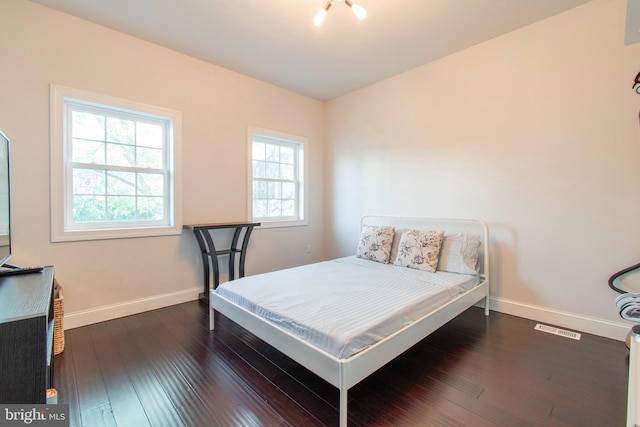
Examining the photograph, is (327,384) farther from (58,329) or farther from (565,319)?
(565,319)

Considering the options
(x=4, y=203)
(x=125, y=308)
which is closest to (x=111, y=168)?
(x=4, y=203)

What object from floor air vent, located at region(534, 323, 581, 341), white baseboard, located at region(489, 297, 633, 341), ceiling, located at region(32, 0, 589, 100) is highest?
ceiling, located at region(32, 0, 589, 100)

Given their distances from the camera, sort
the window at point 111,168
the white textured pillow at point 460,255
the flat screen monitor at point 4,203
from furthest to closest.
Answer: the white textured pillow at point 460,255, the window at point 111,168, the flat screen monitor at point 4,203

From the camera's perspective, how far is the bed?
1.55 metres

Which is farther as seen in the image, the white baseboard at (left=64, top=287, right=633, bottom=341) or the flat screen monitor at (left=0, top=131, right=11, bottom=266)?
the white baseboard at (left=64, top=287, right=633, bottom=341)

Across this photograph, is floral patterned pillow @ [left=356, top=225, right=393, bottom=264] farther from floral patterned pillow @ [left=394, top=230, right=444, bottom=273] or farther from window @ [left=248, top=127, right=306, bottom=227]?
window @ [left=248, top=127, right=306, bottom=227]

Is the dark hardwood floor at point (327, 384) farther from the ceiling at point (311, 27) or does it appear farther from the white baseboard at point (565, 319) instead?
the ceiling at point (311, 27)

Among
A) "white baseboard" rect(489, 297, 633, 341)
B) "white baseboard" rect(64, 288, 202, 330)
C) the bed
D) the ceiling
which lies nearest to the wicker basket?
"white baseboard" rect(64, 288, 202, 330)

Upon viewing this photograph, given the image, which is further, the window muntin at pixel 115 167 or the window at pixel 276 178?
the window at pixel 276 178

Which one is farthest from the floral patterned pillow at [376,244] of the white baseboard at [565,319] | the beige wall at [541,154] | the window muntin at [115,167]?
the window muntin at [115,167]

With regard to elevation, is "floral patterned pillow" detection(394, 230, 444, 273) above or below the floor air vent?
above

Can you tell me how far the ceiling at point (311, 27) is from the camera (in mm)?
2410

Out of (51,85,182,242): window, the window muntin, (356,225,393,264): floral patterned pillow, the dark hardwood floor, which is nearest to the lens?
the dark hardwood floor

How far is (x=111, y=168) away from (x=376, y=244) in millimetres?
2908
